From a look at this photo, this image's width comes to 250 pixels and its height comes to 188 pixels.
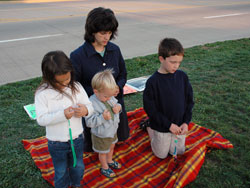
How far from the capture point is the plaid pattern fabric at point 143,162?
2920 millimetres

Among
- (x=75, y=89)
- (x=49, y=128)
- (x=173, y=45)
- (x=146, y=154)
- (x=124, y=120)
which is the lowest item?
(x=146, y=154)

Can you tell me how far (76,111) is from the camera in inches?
86.0

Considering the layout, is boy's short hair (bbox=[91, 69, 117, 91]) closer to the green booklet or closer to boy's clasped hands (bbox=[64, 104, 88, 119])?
boy's clasped hands (bbox=[64, 104, 88, 119])

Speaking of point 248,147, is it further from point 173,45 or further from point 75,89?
point 75,89

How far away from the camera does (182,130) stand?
3.12 meters

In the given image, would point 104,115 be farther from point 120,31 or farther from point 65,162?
point 120,31

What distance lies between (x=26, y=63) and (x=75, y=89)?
4.97 m

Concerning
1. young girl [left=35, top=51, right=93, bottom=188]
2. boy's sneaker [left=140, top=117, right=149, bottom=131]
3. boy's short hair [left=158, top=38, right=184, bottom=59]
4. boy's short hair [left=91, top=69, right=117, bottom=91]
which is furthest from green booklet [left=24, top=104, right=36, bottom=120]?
boy's short hair [left=158, top=38, right=184, bottom=59]

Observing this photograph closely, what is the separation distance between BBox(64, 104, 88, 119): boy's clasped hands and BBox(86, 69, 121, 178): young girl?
0.32 m

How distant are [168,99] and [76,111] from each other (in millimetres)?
1281

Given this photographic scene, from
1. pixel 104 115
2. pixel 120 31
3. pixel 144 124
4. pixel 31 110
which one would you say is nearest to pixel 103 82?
pixel 104 115

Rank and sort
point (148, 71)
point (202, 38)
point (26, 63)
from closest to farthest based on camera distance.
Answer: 1. point (148, 71)
2. point (26, 63)
3. point (202, 38)

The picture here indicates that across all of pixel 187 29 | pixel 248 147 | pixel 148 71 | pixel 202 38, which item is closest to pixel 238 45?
pixel 202 38

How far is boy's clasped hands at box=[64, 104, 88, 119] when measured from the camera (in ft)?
6.96
